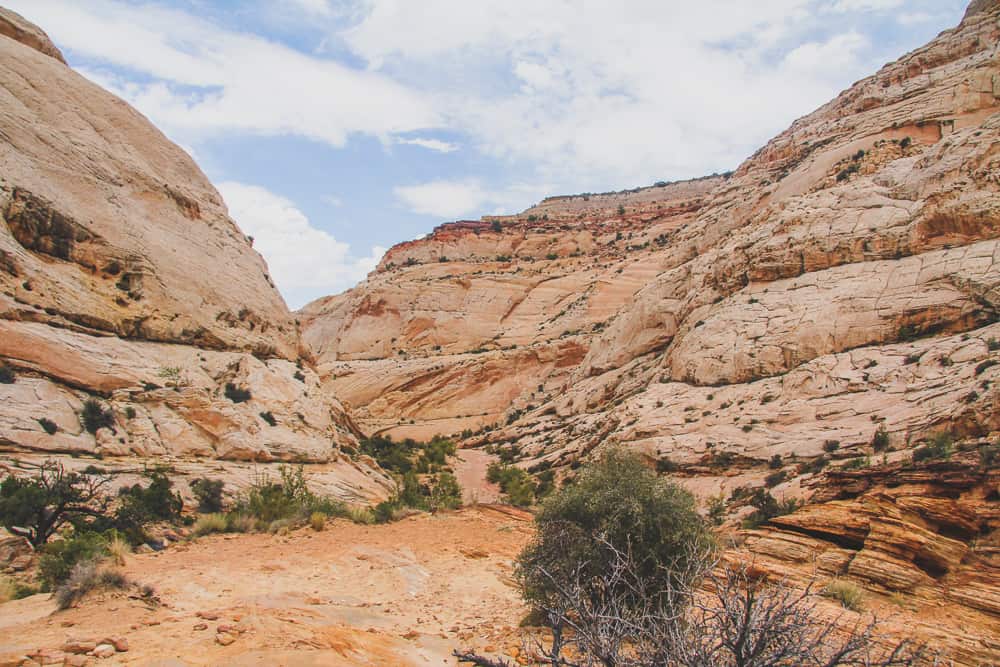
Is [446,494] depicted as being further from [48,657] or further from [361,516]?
[48,657]

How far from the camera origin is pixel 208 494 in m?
14.2

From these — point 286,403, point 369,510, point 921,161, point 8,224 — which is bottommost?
point 369,510

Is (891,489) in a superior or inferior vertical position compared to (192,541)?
superior

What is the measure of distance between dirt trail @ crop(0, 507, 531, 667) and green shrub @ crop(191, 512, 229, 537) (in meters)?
0.57

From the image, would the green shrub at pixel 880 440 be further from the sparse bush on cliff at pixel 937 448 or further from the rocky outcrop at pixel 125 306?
the rocky outcrop at pixel 125 306

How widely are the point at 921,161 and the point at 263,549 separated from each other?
29211mm

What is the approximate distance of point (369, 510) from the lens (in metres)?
16.1

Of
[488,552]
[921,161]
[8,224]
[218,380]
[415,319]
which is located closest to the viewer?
[488,552]

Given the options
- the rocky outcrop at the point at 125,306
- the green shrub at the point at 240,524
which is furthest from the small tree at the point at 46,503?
the rocky outcrop at the point at 125,306

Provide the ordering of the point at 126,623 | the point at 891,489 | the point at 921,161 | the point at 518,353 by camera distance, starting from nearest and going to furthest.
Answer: the point at 126,623, the point at 891,489, the point at 921,161, the point at 518,353

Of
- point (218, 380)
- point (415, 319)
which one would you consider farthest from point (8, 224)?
point (415, 319)

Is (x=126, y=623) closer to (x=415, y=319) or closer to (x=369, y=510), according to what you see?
(x=369, y=510)

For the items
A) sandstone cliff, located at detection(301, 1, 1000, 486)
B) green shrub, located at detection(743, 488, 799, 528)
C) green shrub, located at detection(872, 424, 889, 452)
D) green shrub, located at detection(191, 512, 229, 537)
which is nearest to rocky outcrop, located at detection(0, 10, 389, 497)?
green shrub, located at detection(191, 512, 229, 537)

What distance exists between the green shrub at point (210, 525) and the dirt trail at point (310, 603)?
57 centimetres
